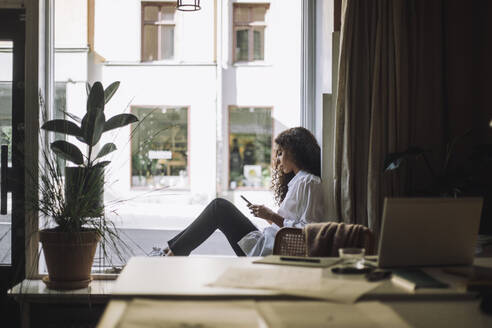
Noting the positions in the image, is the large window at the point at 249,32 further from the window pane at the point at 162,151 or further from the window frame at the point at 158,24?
the window pane at the point at 162,151

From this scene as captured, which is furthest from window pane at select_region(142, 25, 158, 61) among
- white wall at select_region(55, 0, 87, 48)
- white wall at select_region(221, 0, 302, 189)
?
white wall at select_region(55, 0, 87, 48)

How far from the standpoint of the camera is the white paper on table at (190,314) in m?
1.31

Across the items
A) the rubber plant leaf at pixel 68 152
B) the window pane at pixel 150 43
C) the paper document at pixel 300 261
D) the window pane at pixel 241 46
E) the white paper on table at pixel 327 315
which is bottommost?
the white paper on table at pixel 327 315

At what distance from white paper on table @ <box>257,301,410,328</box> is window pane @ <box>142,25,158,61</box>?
603 centimetres

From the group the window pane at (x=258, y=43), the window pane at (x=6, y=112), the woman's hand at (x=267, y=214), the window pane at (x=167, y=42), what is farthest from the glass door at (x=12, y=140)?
the window pane at (x=258, y=43)

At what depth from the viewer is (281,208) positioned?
342 centimetres

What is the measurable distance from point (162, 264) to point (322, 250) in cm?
86

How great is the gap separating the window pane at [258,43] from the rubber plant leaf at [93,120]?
5.72 meters

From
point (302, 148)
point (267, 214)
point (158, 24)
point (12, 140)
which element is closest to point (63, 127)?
point (12, 140)

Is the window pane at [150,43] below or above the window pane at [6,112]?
above

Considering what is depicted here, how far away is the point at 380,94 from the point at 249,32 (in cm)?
569

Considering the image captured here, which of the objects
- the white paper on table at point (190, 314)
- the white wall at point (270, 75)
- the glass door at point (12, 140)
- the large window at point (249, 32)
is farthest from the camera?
the large window at point (249, 32)

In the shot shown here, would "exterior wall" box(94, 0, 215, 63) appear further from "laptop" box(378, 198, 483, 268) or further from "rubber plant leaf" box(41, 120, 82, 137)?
"laptop" box(378, 198, 483, 268)

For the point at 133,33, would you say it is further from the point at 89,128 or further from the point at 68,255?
the point at 68,255
